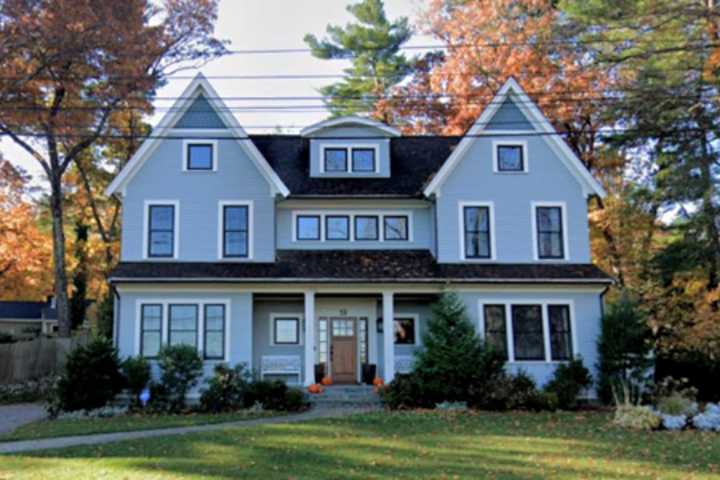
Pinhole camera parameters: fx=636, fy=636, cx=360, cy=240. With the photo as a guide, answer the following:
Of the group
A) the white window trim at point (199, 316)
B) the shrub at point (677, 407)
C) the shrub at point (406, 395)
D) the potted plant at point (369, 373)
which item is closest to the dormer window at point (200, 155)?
the white window trim at point (199, 316)

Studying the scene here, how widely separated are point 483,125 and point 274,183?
271 inches

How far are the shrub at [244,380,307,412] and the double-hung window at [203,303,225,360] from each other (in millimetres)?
2131

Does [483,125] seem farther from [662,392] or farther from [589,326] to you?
[662,392]

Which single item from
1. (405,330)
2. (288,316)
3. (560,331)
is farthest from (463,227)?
(288,316)

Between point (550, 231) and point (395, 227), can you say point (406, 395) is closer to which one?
point (395, 227)

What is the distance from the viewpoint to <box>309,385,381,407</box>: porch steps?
17.8 metres

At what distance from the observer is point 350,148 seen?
22.2m

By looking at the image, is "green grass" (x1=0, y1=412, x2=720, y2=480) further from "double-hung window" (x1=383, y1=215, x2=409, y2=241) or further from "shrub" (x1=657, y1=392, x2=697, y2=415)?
"double-hung window" (x1=383, y1=215, x2=409, y2=241)

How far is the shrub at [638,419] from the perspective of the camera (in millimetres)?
13852

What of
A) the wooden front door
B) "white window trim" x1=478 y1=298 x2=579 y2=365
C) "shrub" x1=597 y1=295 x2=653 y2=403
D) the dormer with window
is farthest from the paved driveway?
"shrub" x1=597 y1=295 x2=653 y2=403

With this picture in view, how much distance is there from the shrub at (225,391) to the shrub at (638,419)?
9.36 meters

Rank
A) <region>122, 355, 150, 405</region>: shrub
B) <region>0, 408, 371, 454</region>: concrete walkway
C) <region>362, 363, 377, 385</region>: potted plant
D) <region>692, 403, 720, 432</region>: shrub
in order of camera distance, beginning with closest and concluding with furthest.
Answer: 1. <region>0, 408, 371, 454</region>: concrete walkway
2. <region>692, 403, 720, 432</region>: shrub
3. <region>122, 355, 150, 405</region>: shrub
4. <region>362, 363, 377, 385</region>: potted plant

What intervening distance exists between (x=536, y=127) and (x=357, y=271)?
24.3ft

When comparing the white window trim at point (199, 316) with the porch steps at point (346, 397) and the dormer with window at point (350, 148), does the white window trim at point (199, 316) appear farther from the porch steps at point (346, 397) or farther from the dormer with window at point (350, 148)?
the dormer with window at point (350, 148)
